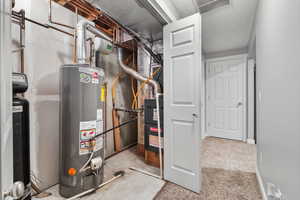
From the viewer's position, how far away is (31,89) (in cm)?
165

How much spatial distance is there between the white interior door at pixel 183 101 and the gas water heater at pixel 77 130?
982 mm

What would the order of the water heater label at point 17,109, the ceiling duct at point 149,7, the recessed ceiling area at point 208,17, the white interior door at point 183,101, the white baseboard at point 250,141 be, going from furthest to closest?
the white baseboard at point 250,141
the recessed ceiling area at point 208,17
the white interior door at point 183,101
the ceiling duct at point 149,7
the water heater label at point 17,109

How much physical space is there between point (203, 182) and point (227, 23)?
267 cm

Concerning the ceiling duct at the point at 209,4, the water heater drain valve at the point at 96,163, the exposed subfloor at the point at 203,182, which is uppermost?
the ceiling duct at the point at 209,4

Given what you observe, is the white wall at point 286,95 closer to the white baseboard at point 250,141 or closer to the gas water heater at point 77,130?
the gas water heater at point 77,130

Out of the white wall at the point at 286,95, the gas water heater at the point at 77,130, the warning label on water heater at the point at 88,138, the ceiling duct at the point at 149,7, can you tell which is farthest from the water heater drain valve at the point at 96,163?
the ceiling duct at the point at 149,7

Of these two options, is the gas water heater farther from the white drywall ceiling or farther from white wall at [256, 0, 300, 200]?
white wall at [256, 0, 300, 200]

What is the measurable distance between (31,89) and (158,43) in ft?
8.08

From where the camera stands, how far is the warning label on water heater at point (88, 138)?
1.57 m

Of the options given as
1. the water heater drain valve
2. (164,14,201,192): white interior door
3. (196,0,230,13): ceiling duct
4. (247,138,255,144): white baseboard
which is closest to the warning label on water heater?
the water heater drain valve

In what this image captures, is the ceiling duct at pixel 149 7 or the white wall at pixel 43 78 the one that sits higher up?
the ceiling duct at pixel 149 7

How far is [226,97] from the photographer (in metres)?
3.79

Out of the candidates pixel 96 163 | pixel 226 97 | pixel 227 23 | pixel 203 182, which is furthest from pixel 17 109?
pixel 226 97

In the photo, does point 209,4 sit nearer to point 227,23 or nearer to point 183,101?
point 227,23
